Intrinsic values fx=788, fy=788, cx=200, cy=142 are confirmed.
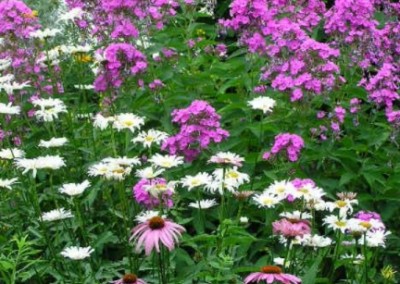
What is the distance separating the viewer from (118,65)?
4.07 meters

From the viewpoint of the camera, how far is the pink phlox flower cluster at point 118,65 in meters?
4.06

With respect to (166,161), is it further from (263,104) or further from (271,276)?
(271,276)

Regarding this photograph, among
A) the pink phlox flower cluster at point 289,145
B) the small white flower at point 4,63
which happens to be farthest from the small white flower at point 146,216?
the small white flower at point 4,63

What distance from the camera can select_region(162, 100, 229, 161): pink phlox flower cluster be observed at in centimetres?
363

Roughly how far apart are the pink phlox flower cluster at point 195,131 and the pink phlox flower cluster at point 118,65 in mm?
572

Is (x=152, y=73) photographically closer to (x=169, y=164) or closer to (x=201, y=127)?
(x=201, y=127)

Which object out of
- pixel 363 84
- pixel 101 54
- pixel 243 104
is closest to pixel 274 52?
pixel 243 104

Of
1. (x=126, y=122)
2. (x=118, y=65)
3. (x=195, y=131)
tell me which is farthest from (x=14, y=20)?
(x=195, y=131)

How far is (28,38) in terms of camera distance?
497cm

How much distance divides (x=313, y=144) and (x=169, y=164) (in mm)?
913

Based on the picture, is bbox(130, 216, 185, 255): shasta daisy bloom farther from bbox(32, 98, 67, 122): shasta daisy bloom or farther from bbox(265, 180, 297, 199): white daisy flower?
bbox(32, 98, 67, 122): shasta daisy bloom

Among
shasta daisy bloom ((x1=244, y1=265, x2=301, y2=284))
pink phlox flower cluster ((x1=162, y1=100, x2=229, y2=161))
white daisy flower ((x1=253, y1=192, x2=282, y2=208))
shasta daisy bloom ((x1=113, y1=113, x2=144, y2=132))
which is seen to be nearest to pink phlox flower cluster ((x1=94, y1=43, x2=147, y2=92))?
shasta daisy bloom ((x1=113, y1=113, x2=144, y2=132))

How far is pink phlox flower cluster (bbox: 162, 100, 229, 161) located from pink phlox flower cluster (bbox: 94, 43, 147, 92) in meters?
0.57

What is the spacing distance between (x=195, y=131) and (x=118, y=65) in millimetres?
672
